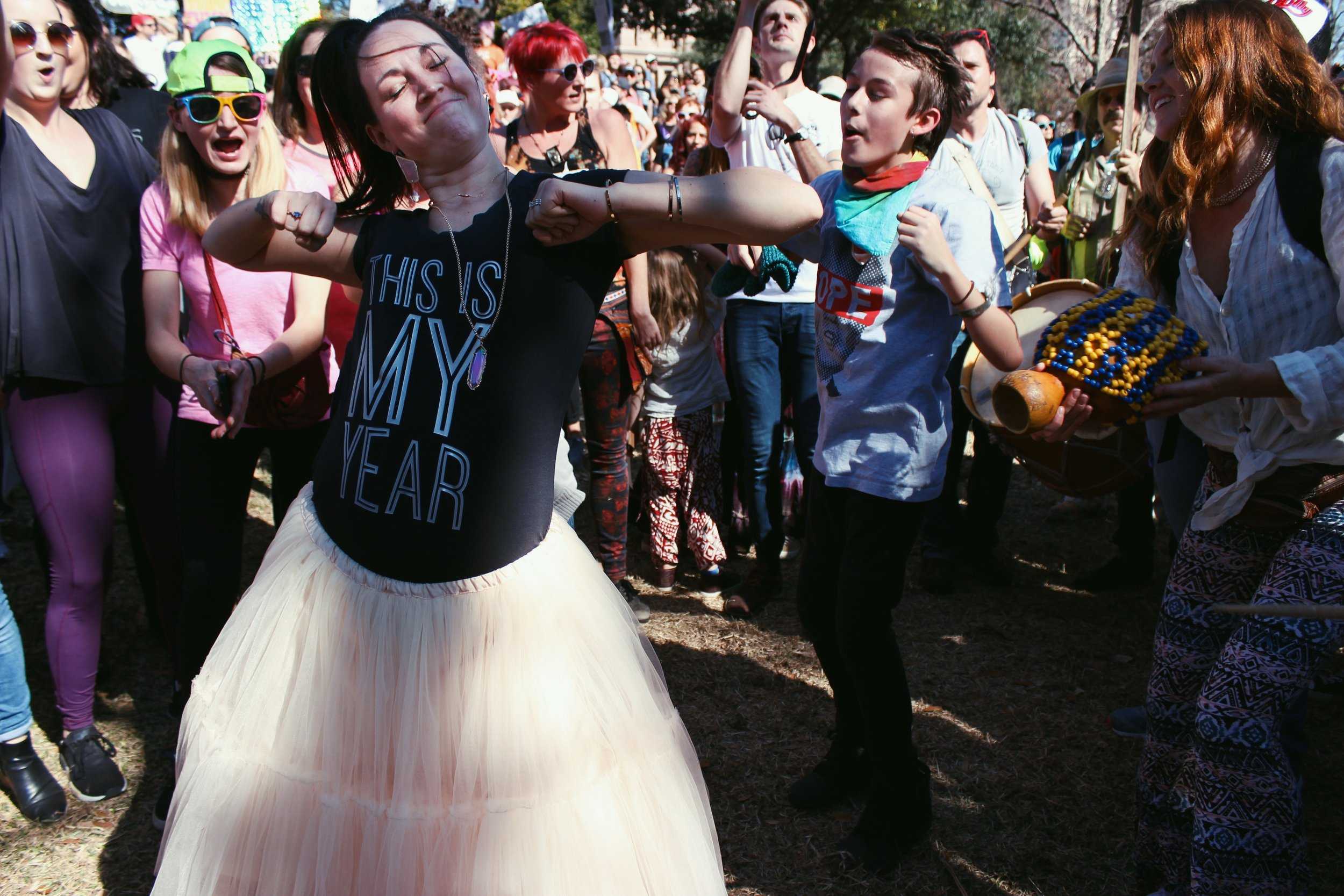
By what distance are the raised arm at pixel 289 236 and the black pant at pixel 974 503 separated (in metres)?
3.08

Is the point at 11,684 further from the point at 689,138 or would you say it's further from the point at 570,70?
the point at 689,138

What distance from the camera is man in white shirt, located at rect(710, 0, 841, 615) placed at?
4.12m

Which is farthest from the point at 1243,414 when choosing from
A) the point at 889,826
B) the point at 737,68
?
the point at 737,68

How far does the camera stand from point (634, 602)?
4.37 m

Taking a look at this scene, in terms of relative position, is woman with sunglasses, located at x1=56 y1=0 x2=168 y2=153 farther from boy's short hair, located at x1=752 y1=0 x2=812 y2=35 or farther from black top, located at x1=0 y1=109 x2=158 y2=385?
boy's short hair, located at x1=752 y1=0 x2=812 y2=35

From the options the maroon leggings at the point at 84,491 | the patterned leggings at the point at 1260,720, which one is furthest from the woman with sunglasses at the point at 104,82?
the patterned leggings at the point at 1260,720

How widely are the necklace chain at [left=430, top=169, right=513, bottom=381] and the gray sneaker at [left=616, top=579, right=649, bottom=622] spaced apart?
253 cm

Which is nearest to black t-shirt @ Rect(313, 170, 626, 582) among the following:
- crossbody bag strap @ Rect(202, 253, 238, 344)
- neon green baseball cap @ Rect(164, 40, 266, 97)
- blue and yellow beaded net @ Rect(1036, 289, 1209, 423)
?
blue and yellow beaded net @ Rect(1036, 289, 1209, 423)

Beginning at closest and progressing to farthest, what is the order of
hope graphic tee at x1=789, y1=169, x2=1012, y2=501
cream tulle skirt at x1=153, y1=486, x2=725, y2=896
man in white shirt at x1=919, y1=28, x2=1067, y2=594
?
cream tulle skirt at x1=153, y1=486, x2=725, y2=896 → hope graphic tee at x1=789, y1=169, x2=1012, y2=501 → man in white shirt at x1=919, y1=28, x2=1067, y2=594

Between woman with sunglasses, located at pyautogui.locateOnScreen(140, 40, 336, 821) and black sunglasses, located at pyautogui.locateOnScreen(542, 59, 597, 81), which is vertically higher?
black sunglasses, located at pyautogui.locateOnScreen(542, 59, 597, 81)

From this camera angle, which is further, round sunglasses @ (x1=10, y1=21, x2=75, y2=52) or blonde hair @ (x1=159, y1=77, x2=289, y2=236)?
round sunglasses @ (x1=10, y1=21, x2=75, y2=52)

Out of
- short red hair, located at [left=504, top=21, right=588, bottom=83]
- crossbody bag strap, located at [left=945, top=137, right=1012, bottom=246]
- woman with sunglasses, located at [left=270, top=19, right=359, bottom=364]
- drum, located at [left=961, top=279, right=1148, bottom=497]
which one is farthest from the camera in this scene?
short red hair, located at [left=504, top=21, right=588, bottom=83]

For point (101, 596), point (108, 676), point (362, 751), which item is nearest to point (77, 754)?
point (101, 596)

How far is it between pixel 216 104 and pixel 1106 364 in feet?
7.88
